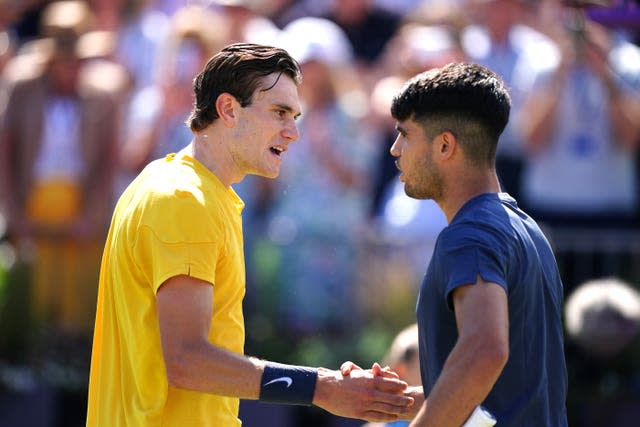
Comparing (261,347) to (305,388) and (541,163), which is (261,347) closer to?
(541,163)

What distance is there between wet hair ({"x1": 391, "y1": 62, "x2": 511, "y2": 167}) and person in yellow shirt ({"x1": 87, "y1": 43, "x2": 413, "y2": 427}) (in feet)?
1.99

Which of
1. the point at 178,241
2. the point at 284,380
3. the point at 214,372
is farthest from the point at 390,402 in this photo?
the point at 178,241

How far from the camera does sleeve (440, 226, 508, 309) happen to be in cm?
308

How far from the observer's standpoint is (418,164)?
11.3 feet

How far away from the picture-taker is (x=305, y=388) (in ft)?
11.5

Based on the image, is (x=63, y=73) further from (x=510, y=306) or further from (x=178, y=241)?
(x=510, y=306)

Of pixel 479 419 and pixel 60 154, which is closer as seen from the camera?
pixel 479 419

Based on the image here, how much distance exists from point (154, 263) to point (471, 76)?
1.08 m

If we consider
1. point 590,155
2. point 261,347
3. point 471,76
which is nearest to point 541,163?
point 590,155

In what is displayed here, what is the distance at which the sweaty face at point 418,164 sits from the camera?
343 centimetres

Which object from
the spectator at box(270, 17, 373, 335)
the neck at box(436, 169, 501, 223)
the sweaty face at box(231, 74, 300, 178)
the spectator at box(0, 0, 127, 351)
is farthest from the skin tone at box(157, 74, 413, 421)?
the spectator at box(0, 0, 127, 351)

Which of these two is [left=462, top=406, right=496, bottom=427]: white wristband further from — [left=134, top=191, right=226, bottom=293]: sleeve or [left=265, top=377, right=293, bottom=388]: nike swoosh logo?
[left=134, top=191, right=226, bottom=293]: sleeve

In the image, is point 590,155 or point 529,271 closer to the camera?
point 529,271

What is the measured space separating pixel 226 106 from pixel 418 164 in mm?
707
